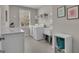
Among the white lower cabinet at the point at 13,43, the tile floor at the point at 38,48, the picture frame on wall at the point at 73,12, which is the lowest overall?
the tile floor at the point at 38,48

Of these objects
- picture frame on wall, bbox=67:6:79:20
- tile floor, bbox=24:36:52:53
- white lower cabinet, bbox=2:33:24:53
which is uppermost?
picture frame on wall, bbox=67:6:79:20

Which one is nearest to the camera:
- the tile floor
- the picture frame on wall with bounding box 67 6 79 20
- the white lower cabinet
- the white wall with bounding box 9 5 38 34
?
the white lower cabinet

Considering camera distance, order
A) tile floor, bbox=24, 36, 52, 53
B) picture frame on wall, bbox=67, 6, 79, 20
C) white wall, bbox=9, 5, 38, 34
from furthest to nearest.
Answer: white wall, bbox=9, 5, 38, 34 → tile floor, bbox=24, 36, 52, 53 → picture frame on wall, bbox=67, 6, 79, 20

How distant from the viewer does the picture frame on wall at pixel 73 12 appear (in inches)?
104

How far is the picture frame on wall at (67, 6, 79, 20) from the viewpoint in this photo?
2.64m

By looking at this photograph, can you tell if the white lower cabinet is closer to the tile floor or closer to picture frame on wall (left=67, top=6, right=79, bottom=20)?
picture frame on wall (left=67, top=6, right=79, bottom=20)

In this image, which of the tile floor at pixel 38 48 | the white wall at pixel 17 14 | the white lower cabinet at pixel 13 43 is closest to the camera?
the white lower cabinet at pixel 13 43

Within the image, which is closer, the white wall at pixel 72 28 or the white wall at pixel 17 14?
the white wall at pixel 72 28

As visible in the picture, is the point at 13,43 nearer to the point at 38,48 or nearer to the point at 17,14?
the point at 38,48

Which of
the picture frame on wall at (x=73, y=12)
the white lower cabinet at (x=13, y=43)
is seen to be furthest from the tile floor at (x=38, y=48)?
the picture frame on wall at (x=73, y=12)

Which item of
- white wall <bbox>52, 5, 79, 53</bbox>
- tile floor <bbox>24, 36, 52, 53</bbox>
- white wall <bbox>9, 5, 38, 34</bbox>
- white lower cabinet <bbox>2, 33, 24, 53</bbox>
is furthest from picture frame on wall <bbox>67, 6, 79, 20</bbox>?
white wall <bbox>9, 5, 38, 34</bbox>

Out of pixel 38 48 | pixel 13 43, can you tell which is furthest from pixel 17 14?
pixel 13 43

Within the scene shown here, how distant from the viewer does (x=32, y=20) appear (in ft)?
29.1

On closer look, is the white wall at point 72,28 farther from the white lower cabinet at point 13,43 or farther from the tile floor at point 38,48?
the white lower cabinet at point 13,43
